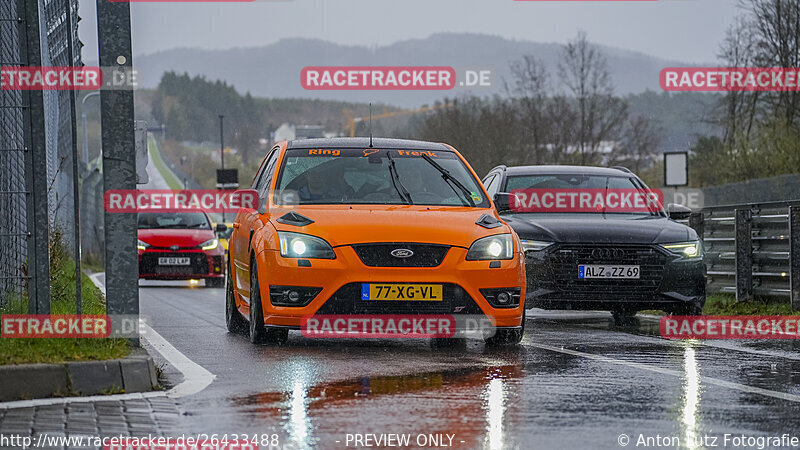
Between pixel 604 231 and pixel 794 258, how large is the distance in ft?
8.41

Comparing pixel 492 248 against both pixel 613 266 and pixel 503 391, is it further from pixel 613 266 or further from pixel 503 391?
pixel 613 266

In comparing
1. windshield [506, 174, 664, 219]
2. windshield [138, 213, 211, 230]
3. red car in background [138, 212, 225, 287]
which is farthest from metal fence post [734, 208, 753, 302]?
windshield [138, 213, 211, 230]

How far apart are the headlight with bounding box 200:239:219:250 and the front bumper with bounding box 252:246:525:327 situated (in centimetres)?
1553

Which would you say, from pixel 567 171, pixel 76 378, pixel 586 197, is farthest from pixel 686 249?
pixel 76 378

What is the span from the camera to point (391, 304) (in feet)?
33.1

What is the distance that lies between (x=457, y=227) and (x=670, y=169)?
1535cm

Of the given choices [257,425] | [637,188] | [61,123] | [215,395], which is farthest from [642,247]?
[61,123]

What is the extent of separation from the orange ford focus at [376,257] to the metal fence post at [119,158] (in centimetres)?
180

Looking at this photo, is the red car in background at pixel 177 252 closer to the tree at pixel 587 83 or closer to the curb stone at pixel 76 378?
the curb stone at pixel 76 378

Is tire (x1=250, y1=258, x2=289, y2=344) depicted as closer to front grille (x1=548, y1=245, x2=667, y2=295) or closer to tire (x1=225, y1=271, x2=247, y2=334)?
tire (x1=225, y1=271, x2=247, y2=334)

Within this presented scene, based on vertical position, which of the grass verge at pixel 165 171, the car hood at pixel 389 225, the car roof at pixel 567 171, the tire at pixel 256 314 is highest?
the car roof at pixel 567 171

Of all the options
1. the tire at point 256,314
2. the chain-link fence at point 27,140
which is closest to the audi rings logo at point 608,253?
the tire at point 256,314

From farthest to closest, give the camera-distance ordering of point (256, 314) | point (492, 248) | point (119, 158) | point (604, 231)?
point (604, 231), point (256, 314), point (492, 248), point (119, 158)

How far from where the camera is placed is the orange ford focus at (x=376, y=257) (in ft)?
33.2
